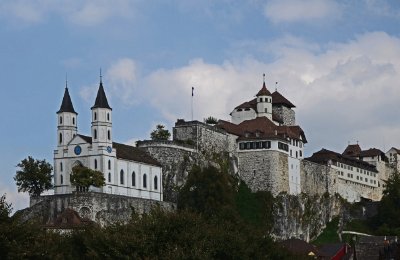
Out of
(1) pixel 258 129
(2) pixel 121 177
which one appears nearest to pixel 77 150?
(2) pixel 121 177

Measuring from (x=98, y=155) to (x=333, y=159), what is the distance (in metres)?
53.8

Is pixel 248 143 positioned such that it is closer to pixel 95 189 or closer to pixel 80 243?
pixel 95 189

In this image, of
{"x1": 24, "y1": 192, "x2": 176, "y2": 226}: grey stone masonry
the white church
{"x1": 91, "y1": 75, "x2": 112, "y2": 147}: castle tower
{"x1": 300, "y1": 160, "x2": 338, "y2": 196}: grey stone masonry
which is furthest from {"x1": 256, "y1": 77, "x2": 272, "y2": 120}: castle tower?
{"x1": 24, "y1": 192, "x2": 176, "y2": 226}: grey stone masonry

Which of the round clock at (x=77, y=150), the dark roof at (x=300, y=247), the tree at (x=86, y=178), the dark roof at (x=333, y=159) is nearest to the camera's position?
the dark roof at (x=300, y=247)

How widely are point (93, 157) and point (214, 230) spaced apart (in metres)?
43.6

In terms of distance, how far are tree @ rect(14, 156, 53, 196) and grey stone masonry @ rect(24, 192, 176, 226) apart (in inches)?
232

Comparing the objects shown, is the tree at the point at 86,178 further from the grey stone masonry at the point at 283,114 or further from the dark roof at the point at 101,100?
the grey stone masonry at the point at 283,114

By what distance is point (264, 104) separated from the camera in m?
166

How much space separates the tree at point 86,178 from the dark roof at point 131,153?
16.7ft

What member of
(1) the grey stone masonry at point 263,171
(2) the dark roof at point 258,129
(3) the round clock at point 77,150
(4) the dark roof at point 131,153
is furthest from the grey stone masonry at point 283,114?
(3) the round clock at point 77,150

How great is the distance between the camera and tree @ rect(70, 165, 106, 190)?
415 feet

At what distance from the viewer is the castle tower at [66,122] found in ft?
436

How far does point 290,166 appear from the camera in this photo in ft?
516

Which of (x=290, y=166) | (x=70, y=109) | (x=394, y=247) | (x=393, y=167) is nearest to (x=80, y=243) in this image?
(x=394, y=247)
